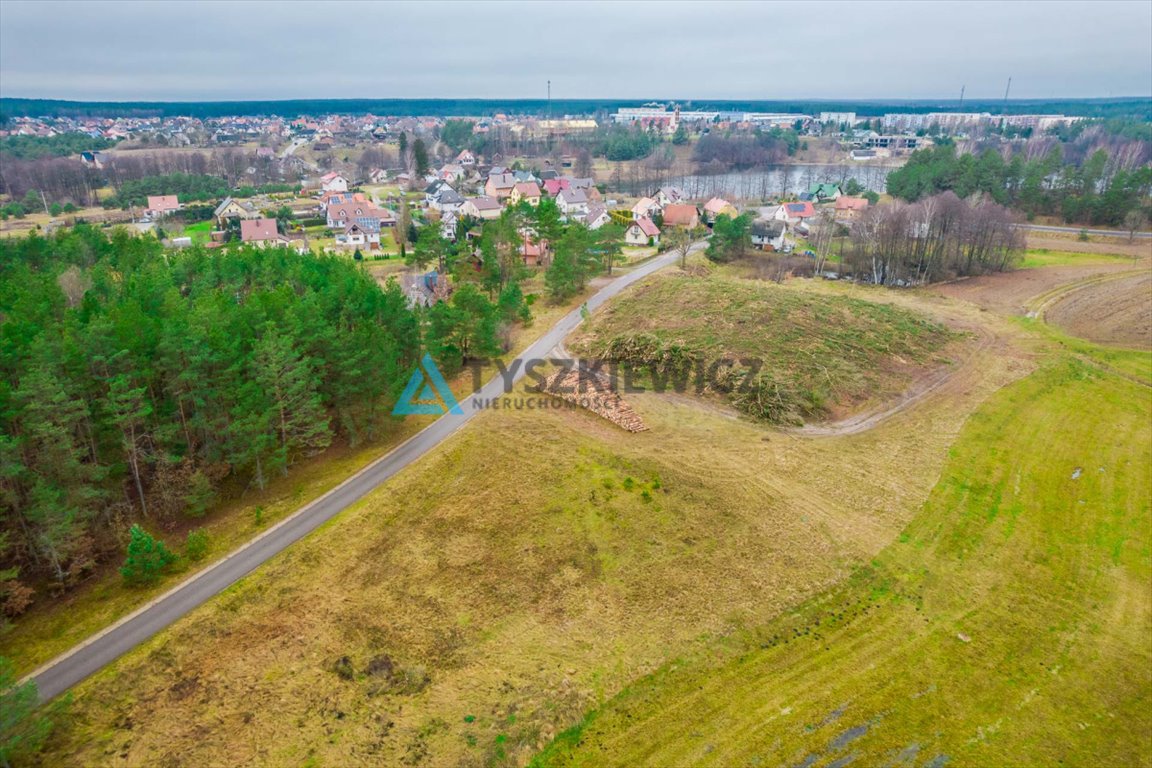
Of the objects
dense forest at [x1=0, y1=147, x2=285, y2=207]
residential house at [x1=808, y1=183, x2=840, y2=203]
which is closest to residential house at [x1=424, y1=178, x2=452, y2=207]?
dense forest at [x1=0, y1=147, x2=285, y2=207]

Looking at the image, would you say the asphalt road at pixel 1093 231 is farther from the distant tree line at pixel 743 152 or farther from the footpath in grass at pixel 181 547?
the distant tree line at pixel 743 152

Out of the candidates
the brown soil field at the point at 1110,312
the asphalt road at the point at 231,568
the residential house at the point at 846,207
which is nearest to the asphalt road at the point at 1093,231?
the brown soil field at the point at 1110,312

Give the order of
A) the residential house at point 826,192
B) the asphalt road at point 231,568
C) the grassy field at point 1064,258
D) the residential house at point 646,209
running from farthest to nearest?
the residential house at point 826,192 < the residential house at point 646,209 < the grassy field at point 1064,258 < the asphalt road at point 231,568

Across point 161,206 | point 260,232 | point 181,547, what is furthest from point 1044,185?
point 161,206

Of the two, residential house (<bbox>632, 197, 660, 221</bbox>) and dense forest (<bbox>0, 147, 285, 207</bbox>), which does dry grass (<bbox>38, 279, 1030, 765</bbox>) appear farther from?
dense forest (<bbox>0, 147, 285, 207</bbox>)

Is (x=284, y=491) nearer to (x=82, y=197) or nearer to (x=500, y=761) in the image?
(x=500, y=761)
